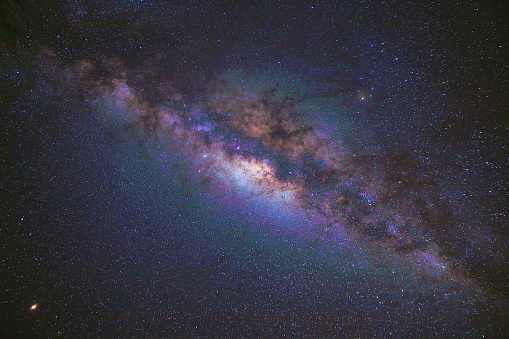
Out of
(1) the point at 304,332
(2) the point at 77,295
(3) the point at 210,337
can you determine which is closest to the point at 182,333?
(3) the point at 210,337

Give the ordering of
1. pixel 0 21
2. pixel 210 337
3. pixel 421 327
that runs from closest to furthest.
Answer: pixel 0 21, pixel 421 327, pixel 210 337

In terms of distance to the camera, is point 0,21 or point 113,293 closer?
point 0,21

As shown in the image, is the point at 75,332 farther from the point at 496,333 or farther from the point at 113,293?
the point at 496,333

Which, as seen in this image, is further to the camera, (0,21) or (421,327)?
(421,327)

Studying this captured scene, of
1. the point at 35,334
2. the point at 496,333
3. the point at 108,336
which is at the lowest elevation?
the point at 35,334

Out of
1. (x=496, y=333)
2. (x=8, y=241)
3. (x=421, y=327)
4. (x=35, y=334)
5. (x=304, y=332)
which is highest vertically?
(x=496, y=333)

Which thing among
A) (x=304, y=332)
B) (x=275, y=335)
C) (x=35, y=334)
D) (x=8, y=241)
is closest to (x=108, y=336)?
(x=35, y=334)

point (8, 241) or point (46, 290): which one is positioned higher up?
point (8, 241)

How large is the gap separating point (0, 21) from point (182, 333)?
5.93m

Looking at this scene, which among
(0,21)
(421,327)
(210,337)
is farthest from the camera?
(210,337)

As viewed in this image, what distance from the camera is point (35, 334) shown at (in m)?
4.52

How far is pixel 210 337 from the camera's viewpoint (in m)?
4.64

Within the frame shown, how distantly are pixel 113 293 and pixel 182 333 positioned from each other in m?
1.91

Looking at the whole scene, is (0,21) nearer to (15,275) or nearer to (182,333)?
(15,275)
